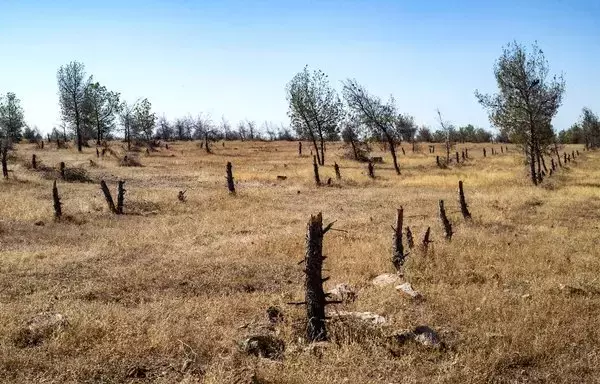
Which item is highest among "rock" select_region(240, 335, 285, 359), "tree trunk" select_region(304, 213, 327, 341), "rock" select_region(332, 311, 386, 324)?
"tree trunk" select_region(304, 213, 327, 341)

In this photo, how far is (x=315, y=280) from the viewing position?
26.8ft

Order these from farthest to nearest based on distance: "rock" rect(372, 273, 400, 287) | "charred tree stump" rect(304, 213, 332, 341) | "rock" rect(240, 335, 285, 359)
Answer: "rock" rect(372, 273, 400, 287)
"charred tree stump" rect(304, 213, 332, 341)
"rock" rect(240, 335, 285, 359)

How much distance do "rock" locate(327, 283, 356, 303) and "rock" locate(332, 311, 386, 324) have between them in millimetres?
1152

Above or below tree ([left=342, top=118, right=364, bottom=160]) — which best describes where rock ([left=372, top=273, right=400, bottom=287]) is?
below

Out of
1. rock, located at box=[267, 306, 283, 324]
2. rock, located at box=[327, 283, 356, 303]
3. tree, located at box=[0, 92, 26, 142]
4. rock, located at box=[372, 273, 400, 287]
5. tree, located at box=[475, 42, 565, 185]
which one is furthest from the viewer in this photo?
tree, located at box=[0, 92, 26, 142]

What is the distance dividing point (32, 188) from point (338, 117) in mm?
32489

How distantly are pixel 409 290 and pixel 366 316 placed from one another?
1.83 meters

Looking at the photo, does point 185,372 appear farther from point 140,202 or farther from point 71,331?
point 140,202

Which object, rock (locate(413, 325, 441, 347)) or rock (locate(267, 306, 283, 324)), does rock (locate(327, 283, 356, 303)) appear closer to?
rock (locate(267, 306, 283, 324))

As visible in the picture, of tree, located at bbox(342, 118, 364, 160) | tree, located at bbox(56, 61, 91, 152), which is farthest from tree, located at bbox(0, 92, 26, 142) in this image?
tree, located at bbox(342, 118, 364, 160)

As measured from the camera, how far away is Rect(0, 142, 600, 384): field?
711 cm

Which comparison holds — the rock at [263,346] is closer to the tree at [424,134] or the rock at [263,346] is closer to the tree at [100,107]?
the tree at [100,107]

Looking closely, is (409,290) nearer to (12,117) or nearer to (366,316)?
(366,316)

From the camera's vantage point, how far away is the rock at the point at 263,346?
7605 millimetres
